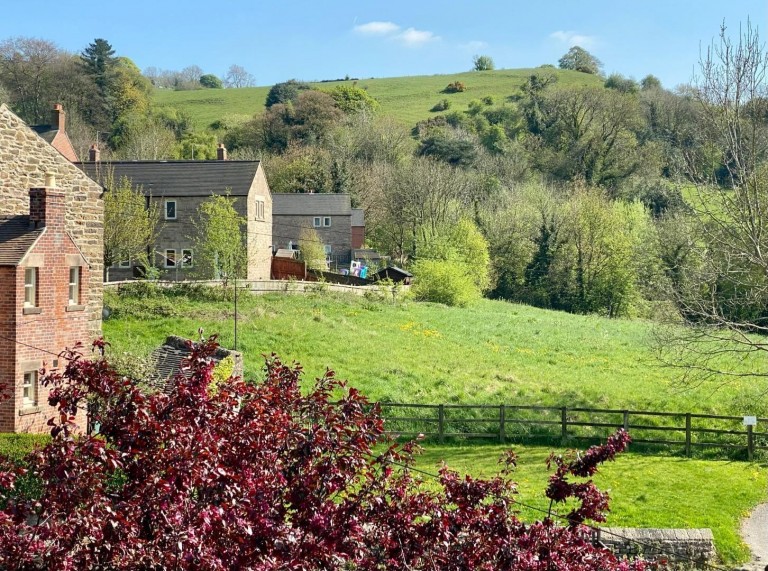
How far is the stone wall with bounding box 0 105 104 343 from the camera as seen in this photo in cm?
2170

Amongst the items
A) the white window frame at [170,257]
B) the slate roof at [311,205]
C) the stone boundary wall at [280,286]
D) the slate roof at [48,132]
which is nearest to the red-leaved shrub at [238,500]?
the stone boundary wall at [280,286]

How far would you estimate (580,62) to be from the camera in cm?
14025

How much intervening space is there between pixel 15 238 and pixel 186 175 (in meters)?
31.0

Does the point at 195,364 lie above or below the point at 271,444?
above

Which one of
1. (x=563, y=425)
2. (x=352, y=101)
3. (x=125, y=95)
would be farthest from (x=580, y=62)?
(x=563, y=425)

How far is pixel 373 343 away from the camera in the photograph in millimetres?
33281

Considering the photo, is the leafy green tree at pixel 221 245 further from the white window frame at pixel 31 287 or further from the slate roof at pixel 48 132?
the white window frame at pixel 31 287

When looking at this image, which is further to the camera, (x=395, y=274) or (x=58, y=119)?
(x=395, y=274)

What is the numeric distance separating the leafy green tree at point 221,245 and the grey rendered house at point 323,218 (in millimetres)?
17520

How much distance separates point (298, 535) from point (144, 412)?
1.66 m

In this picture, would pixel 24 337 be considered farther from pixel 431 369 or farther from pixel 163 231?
pixel 163 231

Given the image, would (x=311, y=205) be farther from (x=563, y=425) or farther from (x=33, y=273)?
(x=33, y=273)

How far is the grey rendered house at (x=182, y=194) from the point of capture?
49094 millimetres

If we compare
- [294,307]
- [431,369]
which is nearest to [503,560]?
[431,369]
